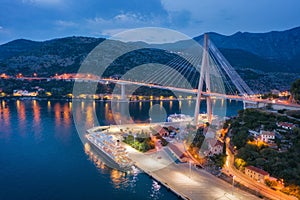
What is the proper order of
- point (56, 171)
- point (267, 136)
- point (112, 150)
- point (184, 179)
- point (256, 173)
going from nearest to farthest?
point (256, 173) < point (184, 179) < point (56, 171) < point (267, 136) < point (112, 150)

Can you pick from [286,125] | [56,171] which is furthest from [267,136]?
[56,171]

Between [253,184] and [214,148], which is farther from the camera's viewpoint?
[214,148]

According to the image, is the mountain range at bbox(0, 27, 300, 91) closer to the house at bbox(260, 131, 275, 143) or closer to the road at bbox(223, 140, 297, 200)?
the house at bbox(260, 131, 275, 143)

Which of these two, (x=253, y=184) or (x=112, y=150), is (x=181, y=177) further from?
(x=112, y=150)

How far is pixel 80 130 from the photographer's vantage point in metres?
12.1

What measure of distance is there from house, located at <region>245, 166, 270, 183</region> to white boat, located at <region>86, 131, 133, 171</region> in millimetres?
3112

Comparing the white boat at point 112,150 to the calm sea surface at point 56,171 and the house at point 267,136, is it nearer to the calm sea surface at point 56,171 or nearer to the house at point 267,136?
the calm sea surface at point 56,171

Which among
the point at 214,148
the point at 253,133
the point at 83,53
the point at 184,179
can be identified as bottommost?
the point at 184,179

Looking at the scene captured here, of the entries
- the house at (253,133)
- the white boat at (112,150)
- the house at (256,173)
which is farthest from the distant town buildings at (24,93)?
the house at (256,173)

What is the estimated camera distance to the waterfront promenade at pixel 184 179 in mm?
5883

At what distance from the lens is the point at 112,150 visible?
27.6ft

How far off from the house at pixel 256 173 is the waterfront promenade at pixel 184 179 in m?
0.66

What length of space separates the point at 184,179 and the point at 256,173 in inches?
66.8

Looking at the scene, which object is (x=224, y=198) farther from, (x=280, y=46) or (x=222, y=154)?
(x=280, y=46)
